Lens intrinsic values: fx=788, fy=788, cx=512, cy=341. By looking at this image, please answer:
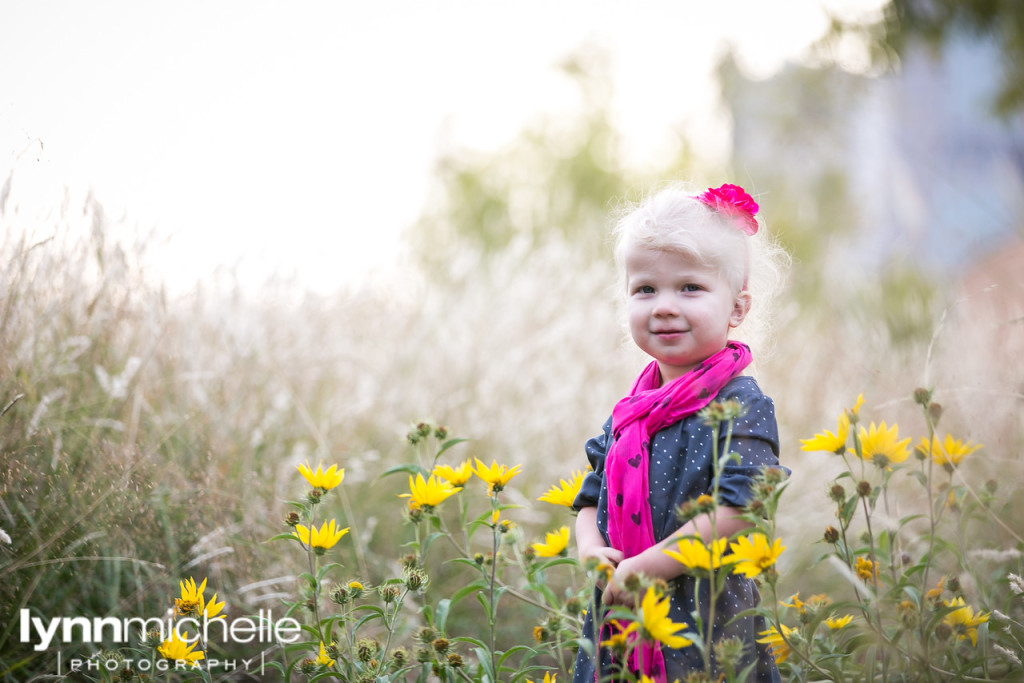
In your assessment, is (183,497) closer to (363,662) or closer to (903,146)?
(363,662)

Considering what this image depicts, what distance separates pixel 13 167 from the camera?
2.04m

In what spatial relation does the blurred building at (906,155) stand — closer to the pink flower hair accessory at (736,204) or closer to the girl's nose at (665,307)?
the pink flower hair accessory at (736,204)

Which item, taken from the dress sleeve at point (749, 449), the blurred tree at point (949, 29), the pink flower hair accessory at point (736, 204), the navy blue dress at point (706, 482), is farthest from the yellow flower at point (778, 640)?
the blurred tree at point (949, 29)

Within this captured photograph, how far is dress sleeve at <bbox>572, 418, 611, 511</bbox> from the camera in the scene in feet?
5.14

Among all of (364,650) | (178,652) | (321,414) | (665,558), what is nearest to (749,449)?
(665,558)

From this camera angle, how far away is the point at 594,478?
5.15 feet

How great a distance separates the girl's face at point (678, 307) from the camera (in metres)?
1.44

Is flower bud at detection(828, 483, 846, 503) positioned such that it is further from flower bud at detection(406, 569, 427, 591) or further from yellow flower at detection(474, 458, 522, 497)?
flower bud at detection(406, 569, 427, 591)

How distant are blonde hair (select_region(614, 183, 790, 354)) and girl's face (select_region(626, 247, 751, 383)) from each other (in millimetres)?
19

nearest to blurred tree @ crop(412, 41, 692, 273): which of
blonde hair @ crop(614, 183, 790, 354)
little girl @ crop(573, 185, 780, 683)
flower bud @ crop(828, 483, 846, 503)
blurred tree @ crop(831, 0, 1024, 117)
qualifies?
blurred tree @ crop(831, 0, 1024, 117)

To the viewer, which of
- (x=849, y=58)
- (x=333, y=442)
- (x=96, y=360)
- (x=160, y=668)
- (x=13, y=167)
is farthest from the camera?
(x=849, y=58)

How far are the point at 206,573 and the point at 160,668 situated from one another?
0.59 m

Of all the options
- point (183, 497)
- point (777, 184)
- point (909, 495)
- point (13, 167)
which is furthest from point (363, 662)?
point (777, 184)

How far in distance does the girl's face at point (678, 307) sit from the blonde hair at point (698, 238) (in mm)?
19
